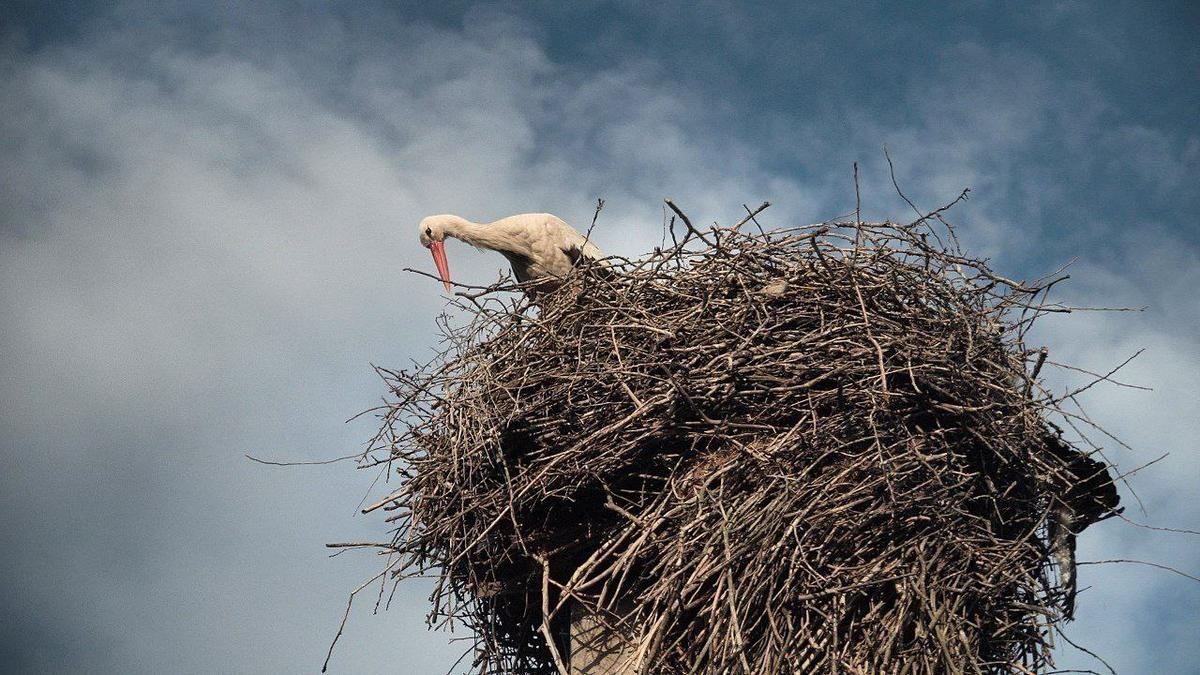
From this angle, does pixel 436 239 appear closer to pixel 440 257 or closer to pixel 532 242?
pixel 440 257

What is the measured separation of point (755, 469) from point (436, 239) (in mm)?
4245

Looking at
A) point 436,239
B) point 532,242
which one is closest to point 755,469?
point 532,242

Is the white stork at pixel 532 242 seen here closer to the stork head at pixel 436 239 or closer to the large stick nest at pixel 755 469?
the stork head at pixel 436 239

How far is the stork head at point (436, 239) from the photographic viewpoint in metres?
7.97

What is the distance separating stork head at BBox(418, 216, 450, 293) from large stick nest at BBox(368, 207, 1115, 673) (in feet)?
9.83

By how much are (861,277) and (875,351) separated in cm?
41

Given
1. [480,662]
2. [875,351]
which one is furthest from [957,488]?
[480,662]

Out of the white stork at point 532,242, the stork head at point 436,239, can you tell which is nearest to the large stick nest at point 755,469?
the white stork at point 532,242

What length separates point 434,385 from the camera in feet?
16.6

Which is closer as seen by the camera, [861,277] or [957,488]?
[957,488]

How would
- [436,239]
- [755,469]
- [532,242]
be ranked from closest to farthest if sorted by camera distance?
[755,469] < [532,242] < [436,239]

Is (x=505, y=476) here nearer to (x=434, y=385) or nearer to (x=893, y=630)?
(x=434, y=385)

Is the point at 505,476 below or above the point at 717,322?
below

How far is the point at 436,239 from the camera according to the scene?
8.02m
